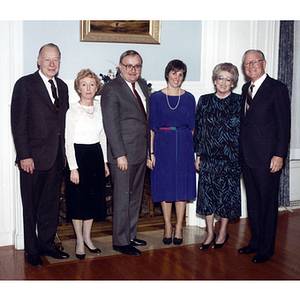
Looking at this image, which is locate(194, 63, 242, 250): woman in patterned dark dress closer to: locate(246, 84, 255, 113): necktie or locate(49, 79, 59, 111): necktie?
locate(246, 84, 255, 113): necktie

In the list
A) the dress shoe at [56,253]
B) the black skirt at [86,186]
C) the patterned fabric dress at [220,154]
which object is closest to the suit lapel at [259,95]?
the patterned fabric dress at [220,154]

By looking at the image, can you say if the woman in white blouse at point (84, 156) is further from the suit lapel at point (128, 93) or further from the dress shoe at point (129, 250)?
the dress shoe at point (129, 250)

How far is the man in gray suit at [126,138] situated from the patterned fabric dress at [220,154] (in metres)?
0.53

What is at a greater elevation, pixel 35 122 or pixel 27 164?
pixel 35 122

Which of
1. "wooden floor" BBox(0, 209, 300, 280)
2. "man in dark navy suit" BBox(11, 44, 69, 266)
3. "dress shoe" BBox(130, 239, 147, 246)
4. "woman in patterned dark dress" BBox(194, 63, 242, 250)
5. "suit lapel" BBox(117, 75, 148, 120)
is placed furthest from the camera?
"dress shoe" BBox(130, 239, 147, 246)

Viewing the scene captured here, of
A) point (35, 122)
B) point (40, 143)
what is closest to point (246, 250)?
point (40, 143)

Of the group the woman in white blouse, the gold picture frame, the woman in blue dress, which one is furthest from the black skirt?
the gold picture frame

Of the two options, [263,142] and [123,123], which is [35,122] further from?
[263,142]

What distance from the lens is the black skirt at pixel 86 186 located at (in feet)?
9.69

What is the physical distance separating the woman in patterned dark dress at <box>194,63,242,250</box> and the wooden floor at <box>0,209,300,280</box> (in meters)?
0.28

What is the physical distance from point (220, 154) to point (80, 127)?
1223mm

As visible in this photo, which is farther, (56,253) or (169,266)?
(56,253)

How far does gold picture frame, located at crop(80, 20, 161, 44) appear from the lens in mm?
3443

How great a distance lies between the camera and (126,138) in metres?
3.07
